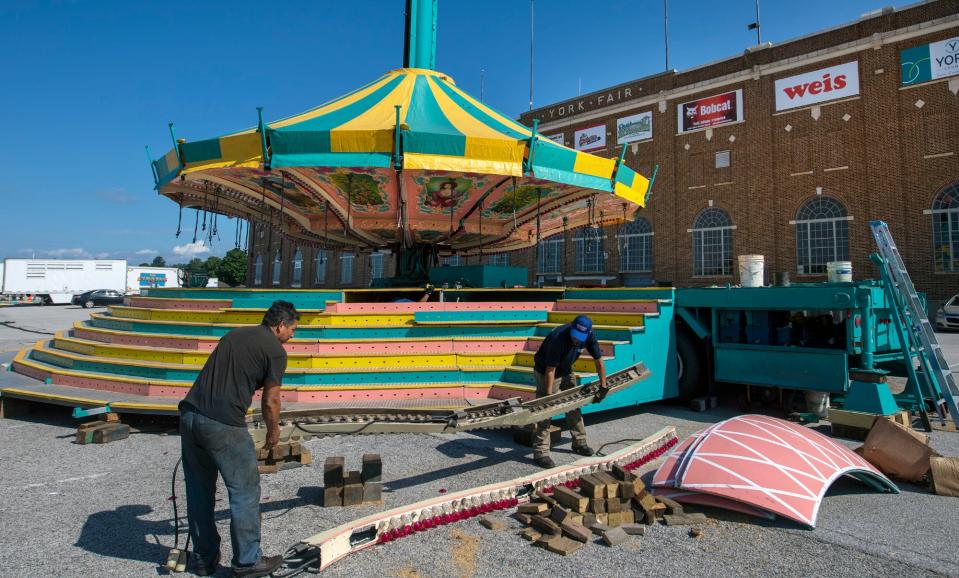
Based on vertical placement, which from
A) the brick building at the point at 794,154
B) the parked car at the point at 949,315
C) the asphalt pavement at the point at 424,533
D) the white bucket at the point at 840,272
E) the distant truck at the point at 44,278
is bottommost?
the asphalt pavement at the point at 424,533

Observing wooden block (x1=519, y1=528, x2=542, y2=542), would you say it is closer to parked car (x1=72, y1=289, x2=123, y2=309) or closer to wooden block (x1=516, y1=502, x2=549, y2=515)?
wooden block (x1=516, y1=502, x2=549, y2=515)

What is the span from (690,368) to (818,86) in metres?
22.5

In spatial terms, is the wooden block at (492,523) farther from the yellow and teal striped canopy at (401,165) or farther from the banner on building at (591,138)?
the banner on building at (591,138)

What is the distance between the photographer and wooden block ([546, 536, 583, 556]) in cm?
351

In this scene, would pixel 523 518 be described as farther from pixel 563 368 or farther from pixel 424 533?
pixel 563 368

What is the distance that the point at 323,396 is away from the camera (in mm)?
7008

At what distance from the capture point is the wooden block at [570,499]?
158 inches

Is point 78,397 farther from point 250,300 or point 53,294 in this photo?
point 53,294

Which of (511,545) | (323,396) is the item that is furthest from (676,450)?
(323,396)

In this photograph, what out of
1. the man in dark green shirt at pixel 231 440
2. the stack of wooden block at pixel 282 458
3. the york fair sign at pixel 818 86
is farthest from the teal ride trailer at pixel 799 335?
the york fair sign at pixel 818 86

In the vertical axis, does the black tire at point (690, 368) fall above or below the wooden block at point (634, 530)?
above

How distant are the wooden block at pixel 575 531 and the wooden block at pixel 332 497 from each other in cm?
189

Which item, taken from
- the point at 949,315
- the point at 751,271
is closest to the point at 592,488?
the point at 751,271

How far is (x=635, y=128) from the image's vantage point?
29734 millimetres
